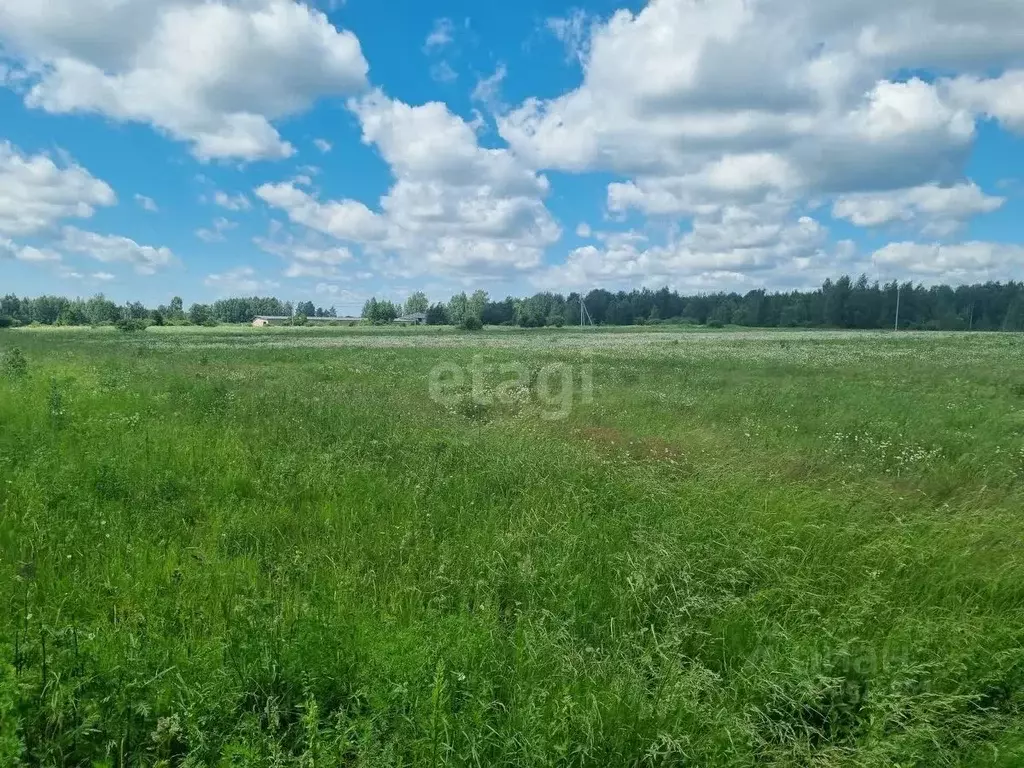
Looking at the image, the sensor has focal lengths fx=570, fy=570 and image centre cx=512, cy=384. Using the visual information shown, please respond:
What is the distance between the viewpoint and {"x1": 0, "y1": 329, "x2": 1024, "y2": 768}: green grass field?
10.7ft

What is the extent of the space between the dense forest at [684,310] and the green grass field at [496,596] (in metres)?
85.9


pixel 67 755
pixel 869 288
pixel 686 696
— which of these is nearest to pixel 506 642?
pixel 686 696

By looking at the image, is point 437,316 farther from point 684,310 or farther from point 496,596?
point 496,596

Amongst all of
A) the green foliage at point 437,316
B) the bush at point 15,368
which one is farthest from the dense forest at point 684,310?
the bush at point 15,368

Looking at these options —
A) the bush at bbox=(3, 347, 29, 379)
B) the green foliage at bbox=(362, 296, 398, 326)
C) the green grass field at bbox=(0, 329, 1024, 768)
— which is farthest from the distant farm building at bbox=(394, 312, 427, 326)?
the green grass field at bbox=(0, 329, 1024, 768)

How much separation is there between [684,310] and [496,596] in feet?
452

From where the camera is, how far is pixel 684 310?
13500 centimetres

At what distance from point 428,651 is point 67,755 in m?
1.92

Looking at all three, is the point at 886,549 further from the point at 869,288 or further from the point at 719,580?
the point at 869,288

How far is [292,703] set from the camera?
3455 millimetres

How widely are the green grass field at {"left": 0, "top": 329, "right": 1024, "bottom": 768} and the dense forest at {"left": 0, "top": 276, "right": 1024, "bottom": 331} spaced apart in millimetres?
85870

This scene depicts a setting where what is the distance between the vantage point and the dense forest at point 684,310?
341ft

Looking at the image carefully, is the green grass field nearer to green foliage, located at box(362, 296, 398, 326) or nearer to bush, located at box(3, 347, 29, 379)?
bush, located at box(3, 347, 29, 379)

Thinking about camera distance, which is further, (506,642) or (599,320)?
(599,320)
